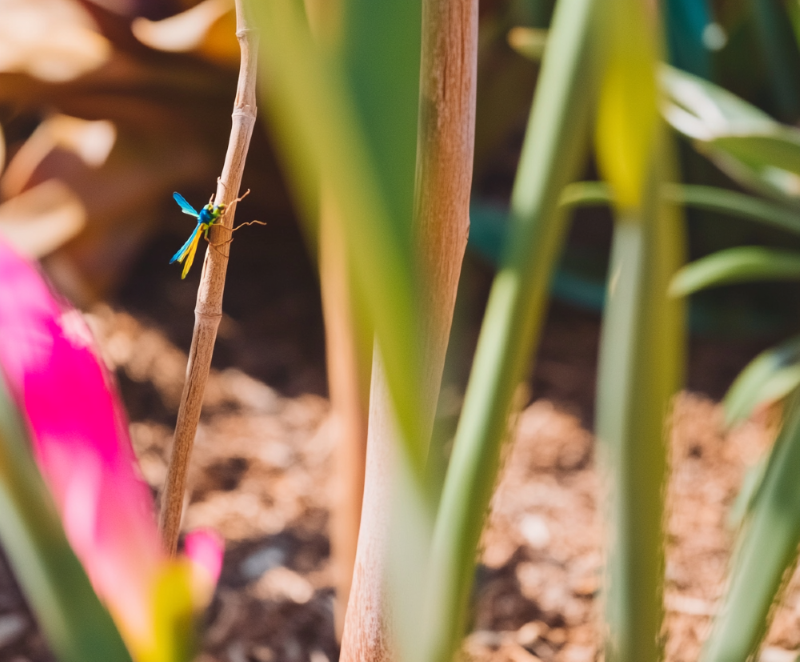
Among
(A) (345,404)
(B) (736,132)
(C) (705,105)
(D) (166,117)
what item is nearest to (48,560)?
(A) (345,404)

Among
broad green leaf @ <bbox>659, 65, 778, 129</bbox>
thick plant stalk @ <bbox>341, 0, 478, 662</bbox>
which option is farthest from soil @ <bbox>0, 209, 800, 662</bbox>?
broad green leaf @ <bbox>659, 65, 778, 129</bbox>

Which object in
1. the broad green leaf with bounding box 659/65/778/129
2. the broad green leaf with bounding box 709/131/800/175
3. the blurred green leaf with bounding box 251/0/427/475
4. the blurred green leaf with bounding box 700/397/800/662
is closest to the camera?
the blurred green leaf with bounding box 251/0/427/475

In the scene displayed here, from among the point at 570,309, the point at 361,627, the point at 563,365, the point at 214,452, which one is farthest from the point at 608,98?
the point at 570,309

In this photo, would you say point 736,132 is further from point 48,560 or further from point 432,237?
point 48,560

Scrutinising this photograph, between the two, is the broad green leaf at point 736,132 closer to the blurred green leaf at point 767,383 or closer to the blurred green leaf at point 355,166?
the blurred green leaf at point 767,383

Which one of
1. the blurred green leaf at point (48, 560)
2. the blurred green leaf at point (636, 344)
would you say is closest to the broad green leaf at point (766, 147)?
the blurred green leaf at point (636, 344)

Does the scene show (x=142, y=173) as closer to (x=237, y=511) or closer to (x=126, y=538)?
(x=237, y=511)

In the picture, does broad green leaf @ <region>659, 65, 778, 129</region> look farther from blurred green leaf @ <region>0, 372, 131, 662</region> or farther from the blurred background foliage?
blurred green leaf @ <region>0, 372, 131, 662</region>
